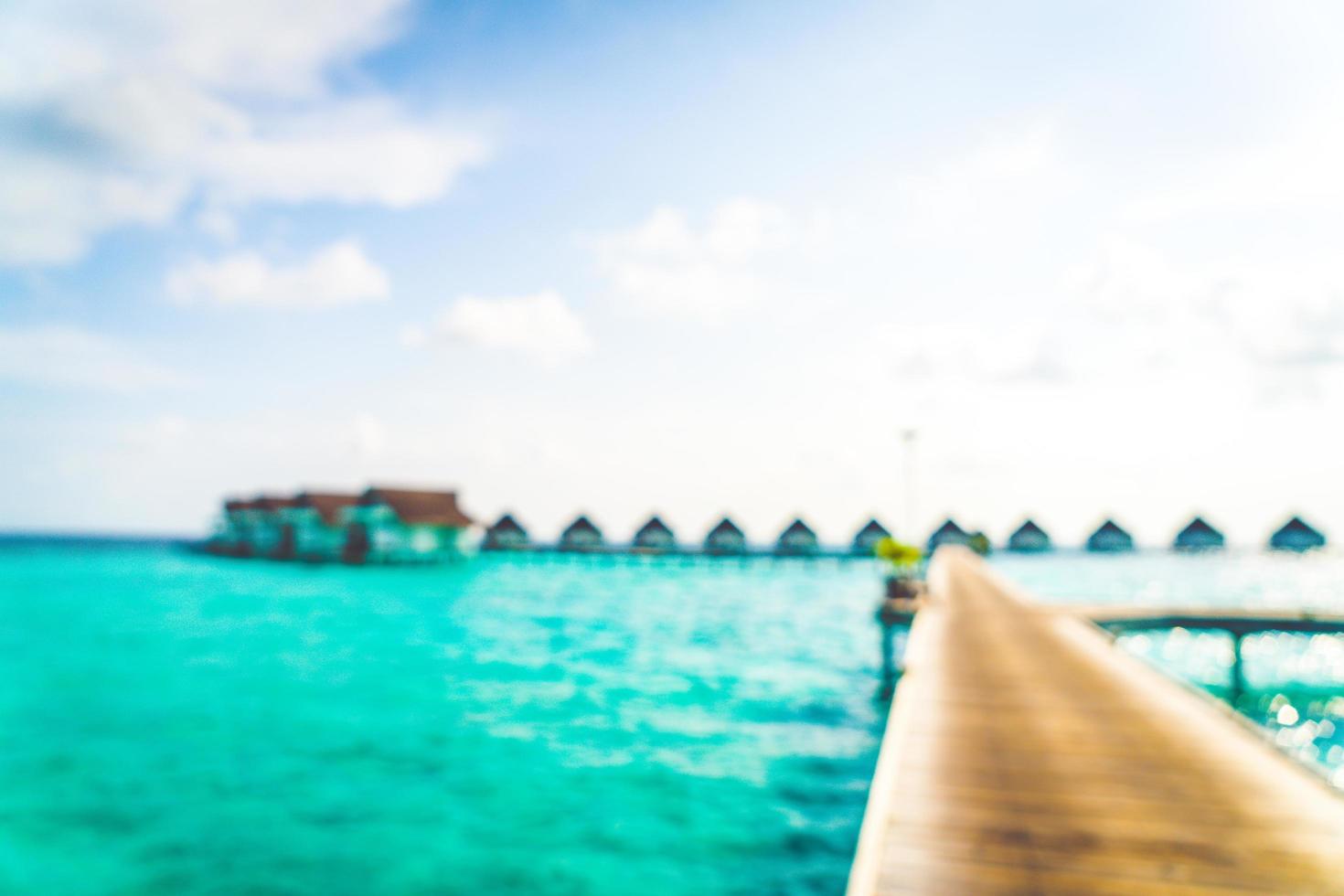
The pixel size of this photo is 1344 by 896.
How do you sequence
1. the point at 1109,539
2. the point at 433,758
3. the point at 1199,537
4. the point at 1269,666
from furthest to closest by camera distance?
the point at 1109,539 < the point at 1199,537 < the point at 1269,666 < the point at 433,758

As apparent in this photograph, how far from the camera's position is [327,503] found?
81.6m

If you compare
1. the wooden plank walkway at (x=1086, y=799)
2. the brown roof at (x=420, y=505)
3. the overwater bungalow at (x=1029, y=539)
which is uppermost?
the brown roof at (x=420, y=505)

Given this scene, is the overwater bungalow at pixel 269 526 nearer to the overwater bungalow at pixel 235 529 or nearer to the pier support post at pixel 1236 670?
the overwater bungalow at pixel 235 529

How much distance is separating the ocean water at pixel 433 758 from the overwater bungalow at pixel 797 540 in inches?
2428

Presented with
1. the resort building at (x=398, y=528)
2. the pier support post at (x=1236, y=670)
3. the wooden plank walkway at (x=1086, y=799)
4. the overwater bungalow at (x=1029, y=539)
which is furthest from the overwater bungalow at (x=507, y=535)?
the wooden plank walkway at (x=1086, y=799)

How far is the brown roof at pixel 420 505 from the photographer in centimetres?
7588

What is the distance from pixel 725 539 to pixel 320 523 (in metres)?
48.3

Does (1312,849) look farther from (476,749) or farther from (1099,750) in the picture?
(476,749)

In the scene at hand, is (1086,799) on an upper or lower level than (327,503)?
lower

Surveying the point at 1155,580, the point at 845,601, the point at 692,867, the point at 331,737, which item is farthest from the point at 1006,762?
the point at 1155,580

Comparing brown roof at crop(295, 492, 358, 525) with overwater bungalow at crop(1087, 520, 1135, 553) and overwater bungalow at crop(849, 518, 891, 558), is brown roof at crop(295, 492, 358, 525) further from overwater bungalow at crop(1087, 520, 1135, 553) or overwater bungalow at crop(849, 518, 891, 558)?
overwater bungalow at crop(1087, 520, 1135, 553)

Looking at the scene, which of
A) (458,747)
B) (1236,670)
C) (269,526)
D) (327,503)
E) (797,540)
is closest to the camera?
(458,747)

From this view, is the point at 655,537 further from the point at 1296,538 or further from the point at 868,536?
the point at 1296,538

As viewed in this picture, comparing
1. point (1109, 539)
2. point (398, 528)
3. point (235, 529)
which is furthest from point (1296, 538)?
point (235, 529)
